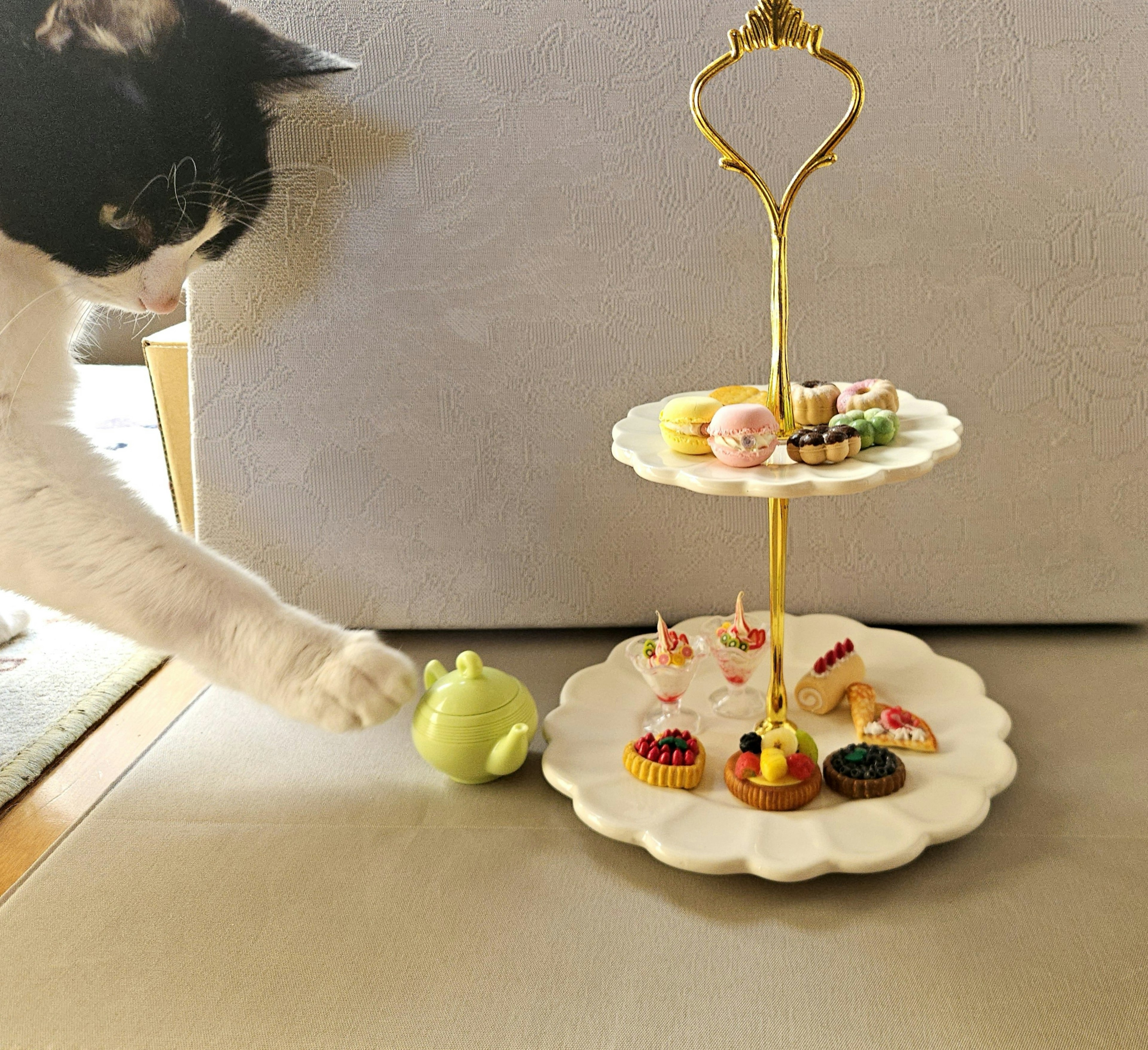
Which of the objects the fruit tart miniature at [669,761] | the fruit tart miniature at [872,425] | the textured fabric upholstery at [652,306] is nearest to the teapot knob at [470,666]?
the fruit tart miniature at [669,761]

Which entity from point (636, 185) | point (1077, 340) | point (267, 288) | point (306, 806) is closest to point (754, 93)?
point (636, 185)

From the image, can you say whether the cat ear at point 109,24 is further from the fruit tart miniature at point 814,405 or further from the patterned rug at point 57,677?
the fruit tart miniature at point 814,405

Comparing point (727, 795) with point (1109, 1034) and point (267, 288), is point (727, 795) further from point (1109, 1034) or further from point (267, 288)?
point (267, 288)

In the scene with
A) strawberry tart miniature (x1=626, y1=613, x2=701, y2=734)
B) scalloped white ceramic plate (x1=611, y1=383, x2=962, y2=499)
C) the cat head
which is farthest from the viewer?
strawberry tart miniature (x1=626, y1=613, x2=701, y2=734)

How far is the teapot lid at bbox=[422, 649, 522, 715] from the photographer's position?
2.83 ft

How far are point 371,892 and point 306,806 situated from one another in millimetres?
142

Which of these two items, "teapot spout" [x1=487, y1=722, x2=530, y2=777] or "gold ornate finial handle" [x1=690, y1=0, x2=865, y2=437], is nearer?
"gold ornate finial handle" [x1=690, y1=0, x2=865, y2=437]

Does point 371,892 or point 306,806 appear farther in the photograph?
point 306,806

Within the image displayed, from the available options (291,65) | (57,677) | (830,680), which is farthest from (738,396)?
(57,677)

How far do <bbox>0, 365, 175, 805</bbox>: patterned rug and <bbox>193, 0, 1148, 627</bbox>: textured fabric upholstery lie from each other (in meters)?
0.18

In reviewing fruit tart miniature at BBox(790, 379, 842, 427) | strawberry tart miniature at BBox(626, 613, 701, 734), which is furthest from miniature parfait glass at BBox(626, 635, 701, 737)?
fruit tart miniature at BBox(790, 379, 842, 427)

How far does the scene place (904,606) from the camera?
1.11 meters

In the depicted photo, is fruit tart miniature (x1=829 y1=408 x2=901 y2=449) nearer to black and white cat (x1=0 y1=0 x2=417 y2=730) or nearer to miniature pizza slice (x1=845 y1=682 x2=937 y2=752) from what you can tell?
miniature pizza slice (x1=845 y1=682 x2=937 y2=752)

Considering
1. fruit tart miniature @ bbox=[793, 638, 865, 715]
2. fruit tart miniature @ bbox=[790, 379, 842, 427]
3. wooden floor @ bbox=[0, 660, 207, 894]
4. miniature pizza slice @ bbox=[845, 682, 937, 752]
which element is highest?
fruit tart miniature @ bbox=[790, 379, 842, 427]
